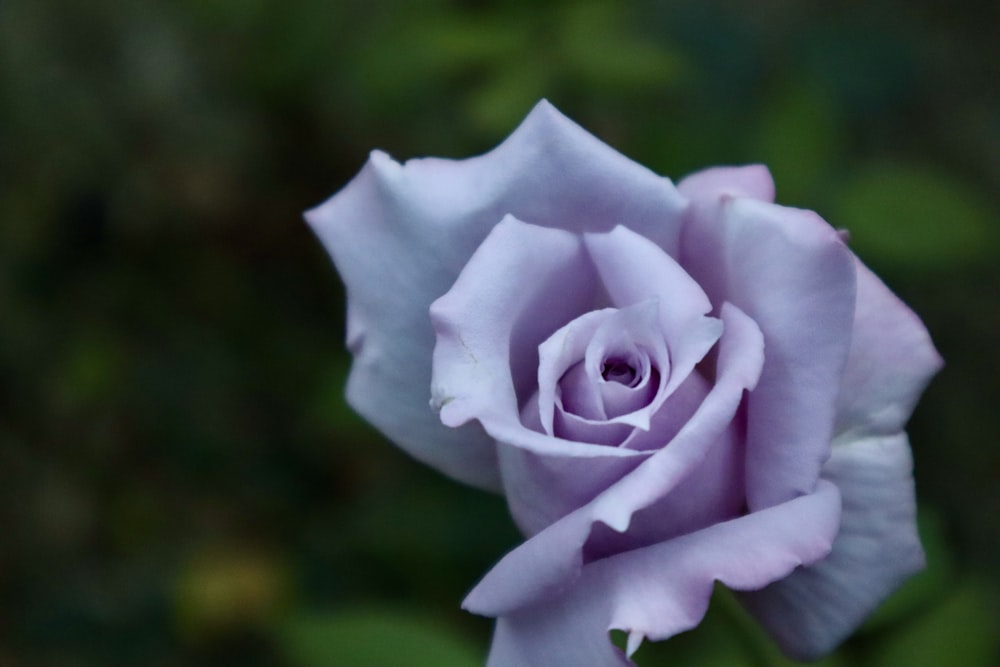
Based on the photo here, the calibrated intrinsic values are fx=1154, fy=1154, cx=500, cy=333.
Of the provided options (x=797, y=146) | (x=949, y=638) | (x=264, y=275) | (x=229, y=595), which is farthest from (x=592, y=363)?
(x=264, y=275)

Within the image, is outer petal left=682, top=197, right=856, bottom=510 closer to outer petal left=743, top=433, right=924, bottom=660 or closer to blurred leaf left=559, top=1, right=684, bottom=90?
outer petal left=743, top=433, right=924, bottom=660

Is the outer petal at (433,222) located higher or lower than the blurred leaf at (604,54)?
lower

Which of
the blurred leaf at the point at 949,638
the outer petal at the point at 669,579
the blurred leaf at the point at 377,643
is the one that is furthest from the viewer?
the blurred leaf at the point at 377,643

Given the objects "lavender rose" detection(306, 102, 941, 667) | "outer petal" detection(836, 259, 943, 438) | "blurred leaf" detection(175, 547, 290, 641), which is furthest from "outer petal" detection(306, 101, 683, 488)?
"blurred leaf" detection(175, 547, 290, 641)

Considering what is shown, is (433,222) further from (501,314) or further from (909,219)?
(909,219)

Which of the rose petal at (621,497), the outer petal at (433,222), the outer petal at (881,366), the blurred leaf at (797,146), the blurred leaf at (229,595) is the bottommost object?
the rose petal at (621,497)

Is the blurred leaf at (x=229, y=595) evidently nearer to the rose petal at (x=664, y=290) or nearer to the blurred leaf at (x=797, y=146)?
the blurred leaf at (x=797, y=146)

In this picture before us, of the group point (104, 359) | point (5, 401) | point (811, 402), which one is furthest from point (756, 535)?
point (5, 401)

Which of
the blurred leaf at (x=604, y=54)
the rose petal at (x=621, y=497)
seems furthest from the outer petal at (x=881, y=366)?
the blurred leaf at (x=604, y=54)
